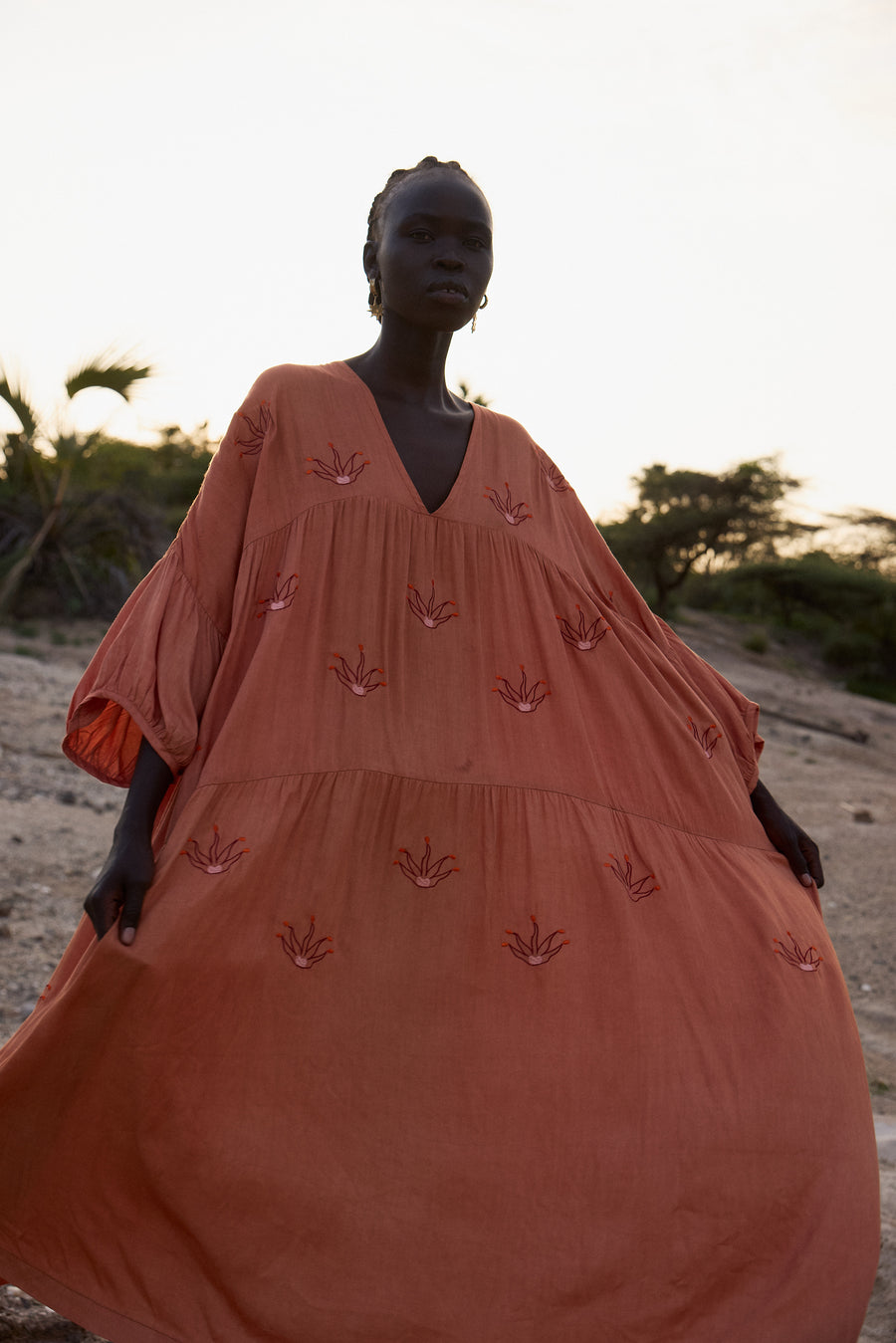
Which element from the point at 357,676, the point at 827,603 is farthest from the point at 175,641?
the point at 827,603

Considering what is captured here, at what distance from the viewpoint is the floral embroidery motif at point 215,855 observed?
155cm

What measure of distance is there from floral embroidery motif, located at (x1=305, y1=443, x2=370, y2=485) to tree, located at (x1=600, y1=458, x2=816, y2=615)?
68.6ft

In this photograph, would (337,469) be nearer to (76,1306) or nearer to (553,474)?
(553,474)

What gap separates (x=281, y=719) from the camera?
1.65 m

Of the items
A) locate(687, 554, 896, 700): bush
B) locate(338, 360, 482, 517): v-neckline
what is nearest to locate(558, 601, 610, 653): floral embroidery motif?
locate(338, 360, 482, 517): v-neckline

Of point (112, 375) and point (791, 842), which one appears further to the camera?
point (112, 375)

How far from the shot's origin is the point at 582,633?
76.5 inches

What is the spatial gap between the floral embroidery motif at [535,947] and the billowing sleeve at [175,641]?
0.57 metres

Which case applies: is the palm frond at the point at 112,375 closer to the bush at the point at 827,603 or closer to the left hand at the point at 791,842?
the left hand at the point at 791,842

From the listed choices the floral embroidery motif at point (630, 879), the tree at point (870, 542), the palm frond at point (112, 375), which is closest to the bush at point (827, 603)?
the tree at point (870, 542)

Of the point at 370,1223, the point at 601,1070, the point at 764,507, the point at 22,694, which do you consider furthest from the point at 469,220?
the point at 764,507

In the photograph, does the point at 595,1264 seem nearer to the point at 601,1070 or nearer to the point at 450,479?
the point at 601,1070

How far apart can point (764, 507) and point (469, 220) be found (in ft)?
77.7

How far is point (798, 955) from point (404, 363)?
1.26m
